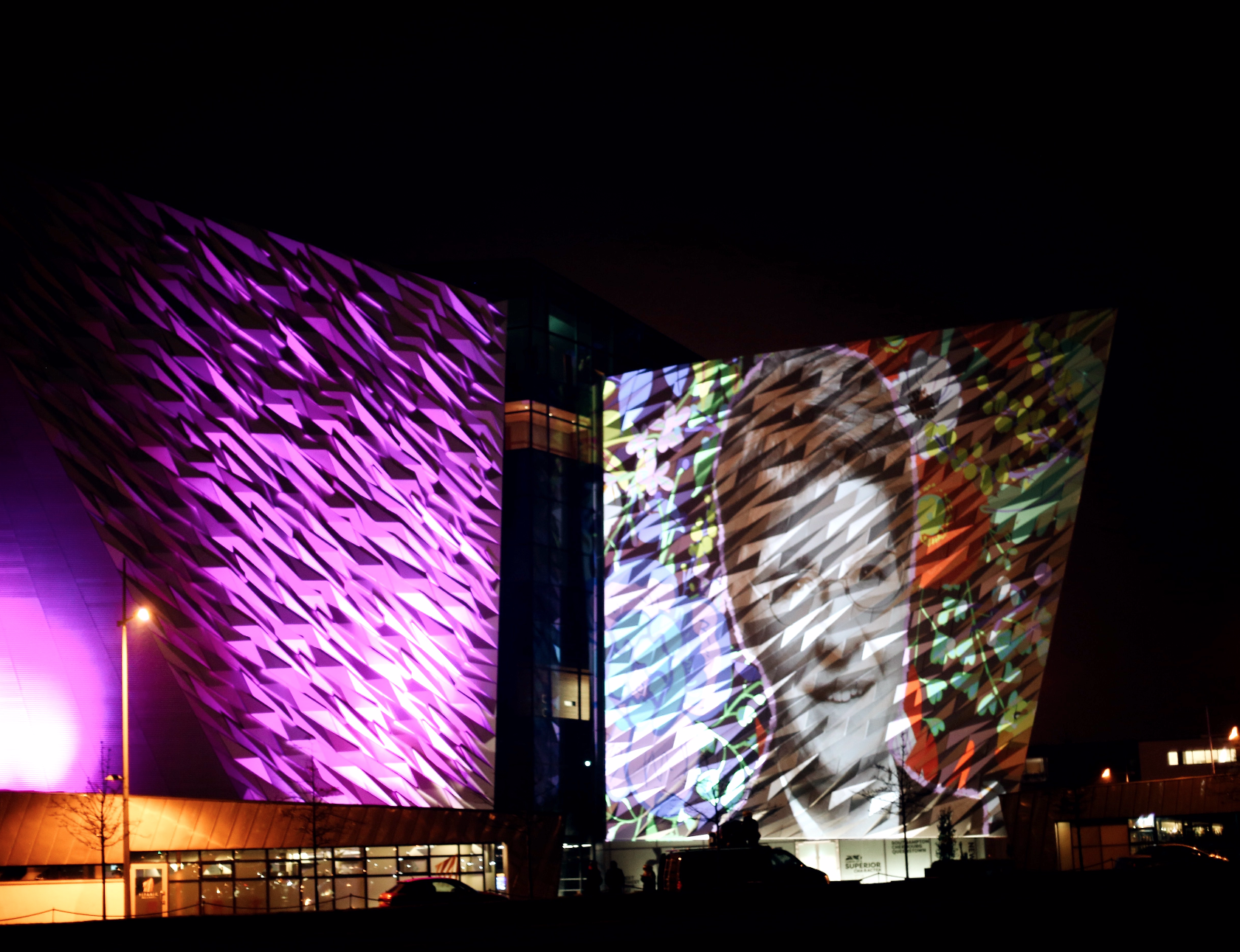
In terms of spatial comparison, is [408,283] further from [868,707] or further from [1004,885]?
[1004,885]

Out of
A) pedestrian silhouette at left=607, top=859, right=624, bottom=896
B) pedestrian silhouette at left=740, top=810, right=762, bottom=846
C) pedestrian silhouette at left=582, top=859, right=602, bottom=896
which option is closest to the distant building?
pedestrian silhouette at left=740, top=810, right=762, bottom=846

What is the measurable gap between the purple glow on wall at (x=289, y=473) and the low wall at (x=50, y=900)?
3436 millimetres

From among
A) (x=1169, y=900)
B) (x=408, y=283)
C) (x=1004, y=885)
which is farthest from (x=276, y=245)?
(x=1169, y=900)

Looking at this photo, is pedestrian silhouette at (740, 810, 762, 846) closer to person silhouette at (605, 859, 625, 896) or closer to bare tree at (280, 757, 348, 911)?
person silhouette at (605, 859, 625, 896)

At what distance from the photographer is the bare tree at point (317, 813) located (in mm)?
27656

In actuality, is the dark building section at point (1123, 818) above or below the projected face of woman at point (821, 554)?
below

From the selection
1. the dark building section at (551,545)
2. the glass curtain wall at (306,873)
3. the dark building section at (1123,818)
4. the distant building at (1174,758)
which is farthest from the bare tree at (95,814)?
the distant building at (1174,758)

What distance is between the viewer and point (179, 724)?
25219mm

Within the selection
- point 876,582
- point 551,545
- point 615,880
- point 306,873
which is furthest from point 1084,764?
point 306,873

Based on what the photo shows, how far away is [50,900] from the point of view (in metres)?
23.9

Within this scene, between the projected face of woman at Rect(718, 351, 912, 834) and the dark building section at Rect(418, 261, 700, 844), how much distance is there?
6738 millimetres

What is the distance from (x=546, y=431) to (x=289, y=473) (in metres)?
14.3

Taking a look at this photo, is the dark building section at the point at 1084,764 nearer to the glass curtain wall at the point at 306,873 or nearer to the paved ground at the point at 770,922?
the glass curtain wall at the point at 306,873

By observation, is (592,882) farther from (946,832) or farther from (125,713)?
(125,713)
